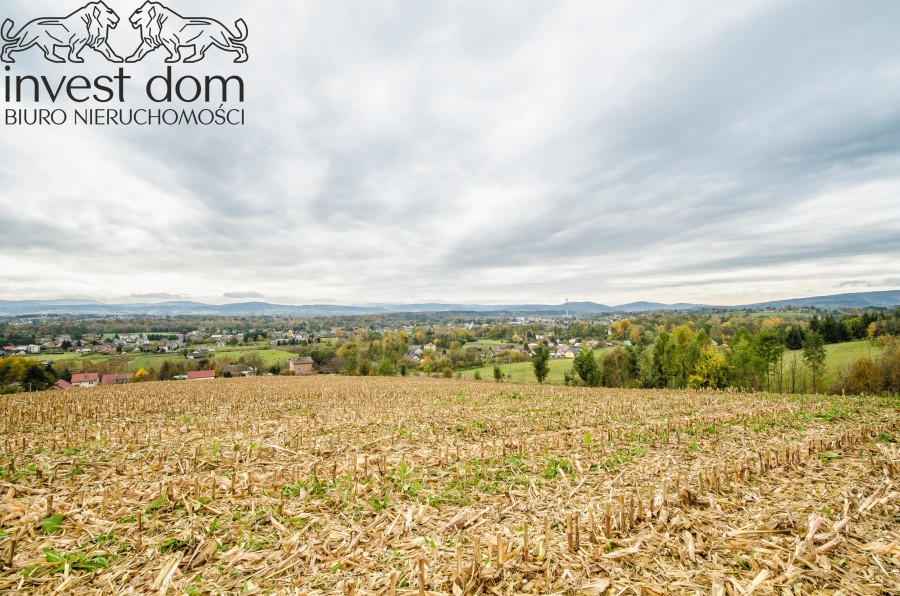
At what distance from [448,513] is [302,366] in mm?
74855

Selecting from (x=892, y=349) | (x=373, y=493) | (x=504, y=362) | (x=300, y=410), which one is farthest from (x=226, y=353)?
(x=892, y=349)

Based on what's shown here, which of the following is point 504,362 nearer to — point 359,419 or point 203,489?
point 359,419

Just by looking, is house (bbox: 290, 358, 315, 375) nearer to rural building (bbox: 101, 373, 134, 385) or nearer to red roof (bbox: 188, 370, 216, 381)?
red roof (bbox: 188, 370, 216, 381)

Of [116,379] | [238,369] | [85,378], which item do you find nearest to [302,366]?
[238,369]

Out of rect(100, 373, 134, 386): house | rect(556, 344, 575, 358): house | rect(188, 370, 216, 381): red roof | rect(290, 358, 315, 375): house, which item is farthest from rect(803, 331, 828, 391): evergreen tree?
rect(100, 373, 134, 386): house

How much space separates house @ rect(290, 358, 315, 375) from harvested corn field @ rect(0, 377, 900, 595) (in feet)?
200

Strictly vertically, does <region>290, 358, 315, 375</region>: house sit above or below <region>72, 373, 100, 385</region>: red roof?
below

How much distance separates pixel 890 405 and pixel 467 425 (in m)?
24.5

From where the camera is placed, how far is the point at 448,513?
7098 mm

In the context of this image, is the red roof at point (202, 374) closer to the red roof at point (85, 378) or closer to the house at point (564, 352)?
the red roof at point (85, 378)

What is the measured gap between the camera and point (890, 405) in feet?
66.3

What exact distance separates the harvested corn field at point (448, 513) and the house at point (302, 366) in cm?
6100

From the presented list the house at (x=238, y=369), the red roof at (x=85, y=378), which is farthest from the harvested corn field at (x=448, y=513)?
the house at (x=238, y=369)

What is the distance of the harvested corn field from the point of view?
16.5 ft
